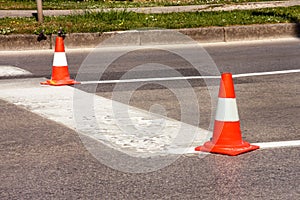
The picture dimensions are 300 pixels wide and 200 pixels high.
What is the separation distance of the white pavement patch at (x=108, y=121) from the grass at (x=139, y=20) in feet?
15.3

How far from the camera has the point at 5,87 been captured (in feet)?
31.0

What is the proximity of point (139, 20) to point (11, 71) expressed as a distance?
17.1ft

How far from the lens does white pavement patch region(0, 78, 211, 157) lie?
623 cm

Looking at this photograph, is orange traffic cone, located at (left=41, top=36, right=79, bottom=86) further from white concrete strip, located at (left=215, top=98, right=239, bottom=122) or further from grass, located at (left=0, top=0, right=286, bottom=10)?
grass, located at (left=0, top=0, right=286, bottom=10)

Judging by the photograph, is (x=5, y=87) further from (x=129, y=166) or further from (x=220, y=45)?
(x=220, y=45)

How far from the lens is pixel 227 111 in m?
6.06

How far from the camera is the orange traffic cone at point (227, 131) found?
5.92 m

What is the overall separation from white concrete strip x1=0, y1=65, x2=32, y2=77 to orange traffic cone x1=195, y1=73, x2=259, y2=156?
5.14 meters

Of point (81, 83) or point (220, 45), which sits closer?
point (81, 83)

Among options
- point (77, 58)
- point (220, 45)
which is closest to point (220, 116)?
point (77, 58)

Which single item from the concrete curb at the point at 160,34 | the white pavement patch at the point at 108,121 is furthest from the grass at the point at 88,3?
the white pavement patch at the point at 108,121

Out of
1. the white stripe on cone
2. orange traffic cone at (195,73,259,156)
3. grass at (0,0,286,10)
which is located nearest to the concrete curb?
the white stripe on cone

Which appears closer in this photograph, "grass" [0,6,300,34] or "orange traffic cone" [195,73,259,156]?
"orange traffic cone" [195,73,259,156]

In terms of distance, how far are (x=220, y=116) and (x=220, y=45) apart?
8.13 metres
